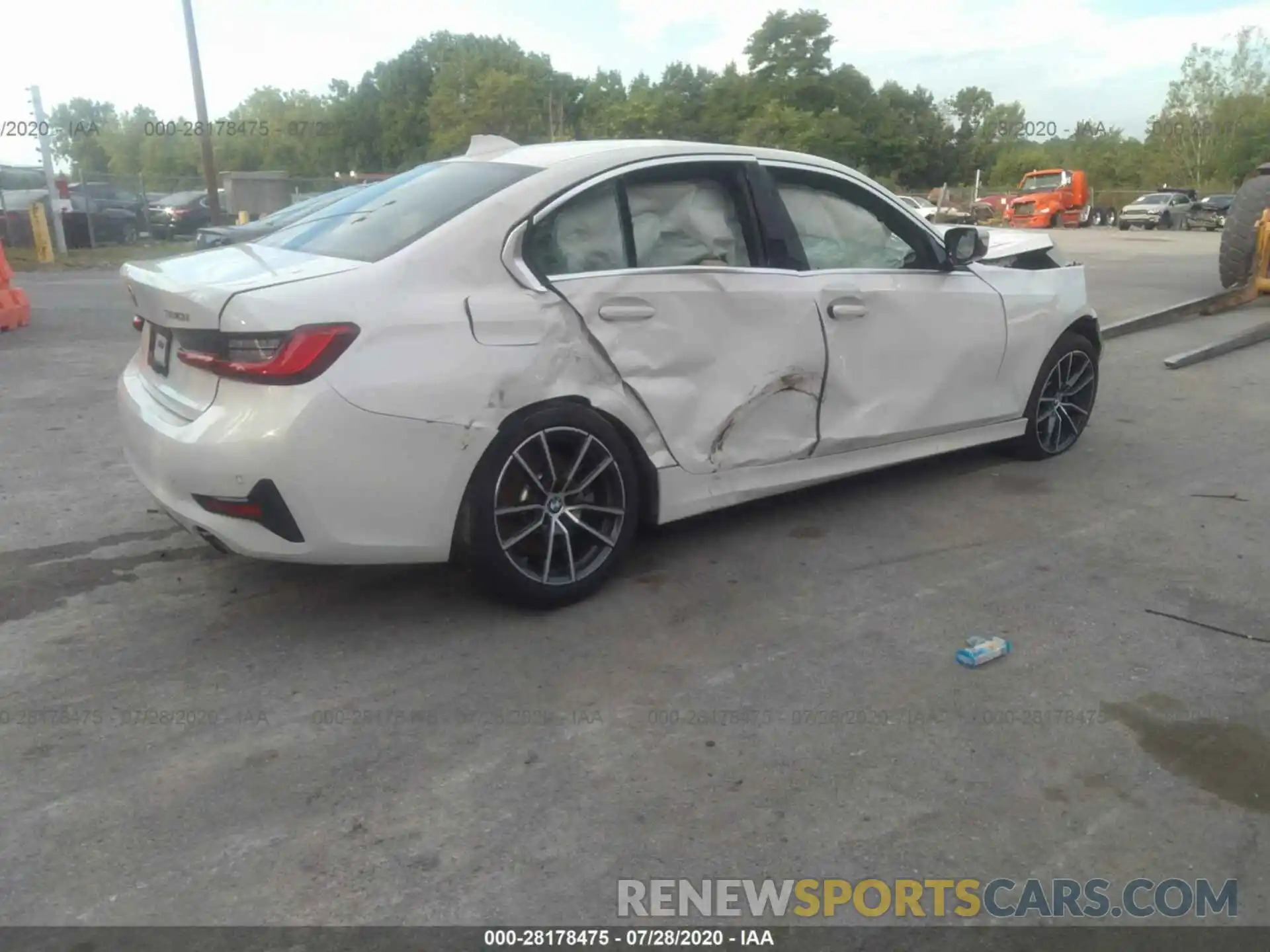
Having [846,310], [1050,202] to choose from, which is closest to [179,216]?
[846,310]

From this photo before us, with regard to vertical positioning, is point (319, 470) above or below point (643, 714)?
above

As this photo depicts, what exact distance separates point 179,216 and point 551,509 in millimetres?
25404

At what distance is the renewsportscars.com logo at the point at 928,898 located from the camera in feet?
7.68

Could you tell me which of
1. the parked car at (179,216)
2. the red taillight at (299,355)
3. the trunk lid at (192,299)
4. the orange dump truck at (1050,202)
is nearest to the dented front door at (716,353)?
the red taillight at (299,355)

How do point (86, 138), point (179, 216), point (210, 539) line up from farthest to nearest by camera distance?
point (86, 138) < point (179, 216) < point (210, 539)

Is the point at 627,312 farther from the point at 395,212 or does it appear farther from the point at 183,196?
Result: the point at 183,196

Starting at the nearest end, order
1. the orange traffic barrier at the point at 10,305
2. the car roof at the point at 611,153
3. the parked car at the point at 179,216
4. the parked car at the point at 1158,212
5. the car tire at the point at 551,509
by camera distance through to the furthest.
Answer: the car tire at the point at 551,509, the car roof at the point at 611,153, the orange traffic barrier at the point at 10,305, the parked car at the point at 179,216, the parked car at the point at 1158,212

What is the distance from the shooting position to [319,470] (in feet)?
10.6

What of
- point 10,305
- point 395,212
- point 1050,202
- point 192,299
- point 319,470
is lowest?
point 1050,202

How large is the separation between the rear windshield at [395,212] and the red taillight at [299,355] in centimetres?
40

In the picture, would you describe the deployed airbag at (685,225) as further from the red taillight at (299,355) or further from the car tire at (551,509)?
the red taillight at (299,355)

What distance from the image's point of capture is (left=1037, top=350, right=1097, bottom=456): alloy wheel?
5.62 m

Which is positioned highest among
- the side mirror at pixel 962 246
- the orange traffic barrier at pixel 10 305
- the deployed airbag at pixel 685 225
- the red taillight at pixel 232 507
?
the deployed airbag at pixel 685 225

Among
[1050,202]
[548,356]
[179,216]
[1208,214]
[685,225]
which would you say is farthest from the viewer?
[1208,214]
